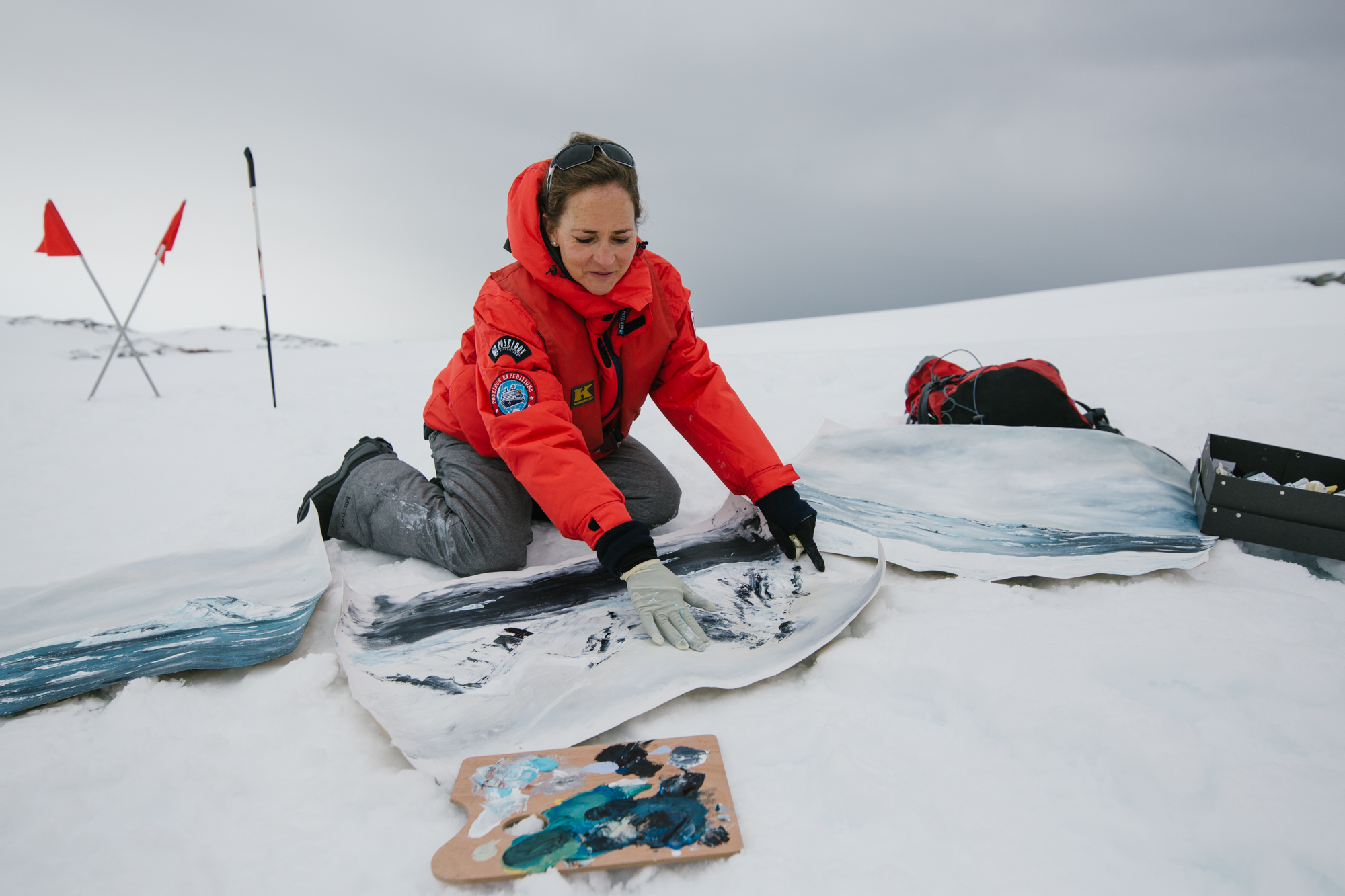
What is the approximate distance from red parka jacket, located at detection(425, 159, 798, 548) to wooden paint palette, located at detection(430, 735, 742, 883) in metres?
0.47

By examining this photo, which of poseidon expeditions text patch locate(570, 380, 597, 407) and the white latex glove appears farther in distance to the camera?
poseidon expeditions text patch locate(570, 380, 597, 407)

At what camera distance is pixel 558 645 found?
4.42 ft

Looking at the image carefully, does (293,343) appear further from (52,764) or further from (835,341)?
(52,764)

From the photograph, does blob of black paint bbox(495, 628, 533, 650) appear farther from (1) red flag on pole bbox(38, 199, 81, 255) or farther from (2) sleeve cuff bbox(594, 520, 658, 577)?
(1) red flag on pole bbox(38, 199, 81, 255)

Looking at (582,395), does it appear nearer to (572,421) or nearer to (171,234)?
(572,421)

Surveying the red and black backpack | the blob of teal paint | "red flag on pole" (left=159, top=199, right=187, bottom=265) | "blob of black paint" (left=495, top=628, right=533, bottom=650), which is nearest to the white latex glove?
"blob of black paint" (left=495, top=628, right=533, bottom=650)

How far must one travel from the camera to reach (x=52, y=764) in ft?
3.31

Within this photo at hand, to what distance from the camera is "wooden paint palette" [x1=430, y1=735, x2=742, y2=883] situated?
829 mm

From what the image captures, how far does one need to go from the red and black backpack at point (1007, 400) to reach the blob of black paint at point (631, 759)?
1.90 m

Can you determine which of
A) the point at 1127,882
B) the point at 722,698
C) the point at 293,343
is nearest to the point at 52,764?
the point at 722,698

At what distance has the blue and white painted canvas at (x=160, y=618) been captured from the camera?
1.25 meters

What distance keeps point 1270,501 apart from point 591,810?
1.80 meters

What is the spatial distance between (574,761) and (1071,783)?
2.29 feet

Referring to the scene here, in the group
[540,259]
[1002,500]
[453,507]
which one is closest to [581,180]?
[540,259]
